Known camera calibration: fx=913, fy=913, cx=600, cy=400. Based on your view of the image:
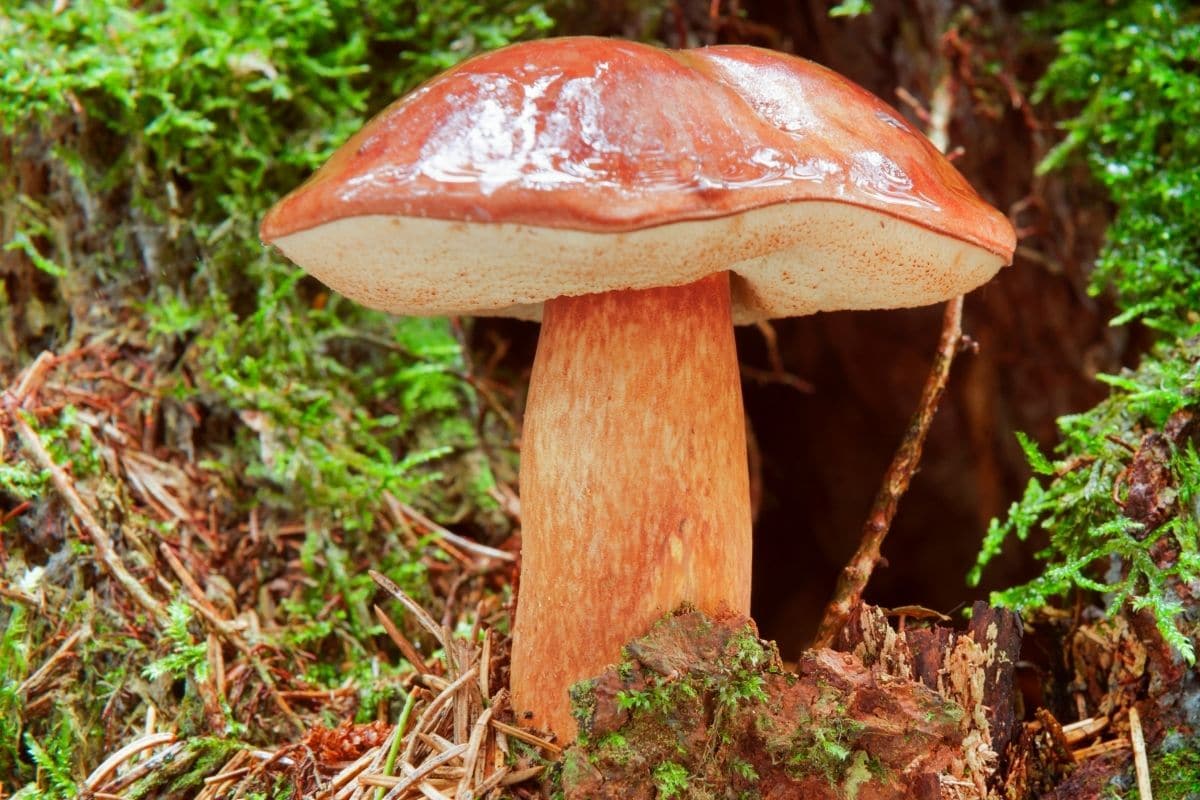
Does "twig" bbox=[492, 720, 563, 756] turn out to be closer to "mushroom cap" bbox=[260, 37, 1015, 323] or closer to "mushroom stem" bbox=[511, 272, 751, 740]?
"mushroom stem" bbox=[511, 272, 751, 740]

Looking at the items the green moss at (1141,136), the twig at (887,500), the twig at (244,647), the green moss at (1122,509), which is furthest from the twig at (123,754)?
the green moss at (1141,136)

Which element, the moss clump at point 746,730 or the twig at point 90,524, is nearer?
the moss clump at point 746,730

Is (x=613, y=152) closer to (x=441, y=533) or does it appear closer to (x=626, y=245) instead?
(x=626, y=245)

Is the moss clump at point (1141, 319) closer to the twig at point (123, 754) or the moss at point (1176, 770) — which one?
the moss at point (1176, 770)

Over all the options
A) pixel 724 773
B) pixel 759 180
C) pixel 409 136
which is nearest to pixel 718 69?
pixel 759 180

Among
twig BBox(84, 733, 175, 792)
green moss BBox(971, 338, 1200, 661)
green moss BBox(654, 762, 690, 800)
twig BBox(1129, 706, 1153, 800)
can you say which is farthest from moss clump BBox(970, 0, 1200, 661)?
twig BBox(84, 733, 175, 792)

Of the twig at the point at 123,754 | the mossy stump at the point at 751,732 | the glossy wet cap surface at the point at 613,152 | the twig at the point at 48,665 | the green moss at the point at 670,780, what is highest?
the glossy wet cap surface at the point at 613,152
